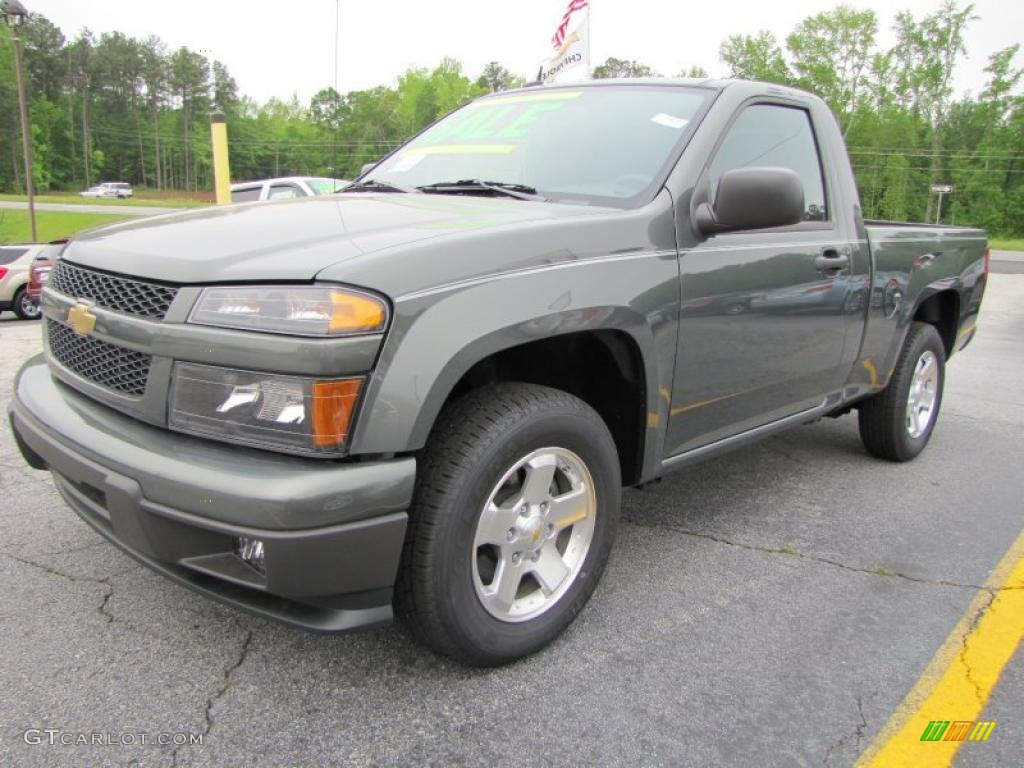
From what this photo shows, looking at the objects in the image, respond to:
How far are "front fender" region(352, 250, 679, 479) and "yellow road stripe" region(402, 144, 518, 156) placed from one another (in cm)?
93

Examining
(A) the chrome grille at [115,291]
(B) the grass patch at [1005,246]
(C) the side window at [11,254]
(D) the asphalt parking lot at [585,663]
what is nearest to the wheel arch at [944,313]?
(D) the asphalt parking lot at [585,663]

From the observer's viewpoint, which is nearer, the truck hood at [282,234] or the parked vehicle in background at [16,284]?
the truck hood at [282,234]

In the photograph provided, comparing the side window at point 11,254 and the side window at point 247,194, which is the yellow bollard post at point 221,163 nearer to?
the side window at point 247,194

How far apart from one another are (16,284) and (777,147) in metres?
12.8

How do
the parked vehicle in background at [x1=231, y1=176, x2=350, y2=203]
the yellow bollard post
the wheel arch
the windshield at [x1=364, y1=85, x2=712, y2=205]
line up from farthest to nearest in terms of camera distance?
the parked vehicle in background at [x1=231, y1=176, x2=350, y2=203]
the yellow bollard post
the wheel arch
the windshield at [x1=364, y1=85, x2=712, y2=205]

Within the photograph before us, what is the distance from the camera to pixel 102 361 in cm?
218

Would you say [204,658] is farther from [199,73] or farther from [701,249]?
[199,73]

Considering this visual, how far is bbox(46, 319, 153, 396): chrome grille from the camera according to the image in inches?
80.5

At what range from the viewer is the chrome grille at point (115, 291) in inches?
79.0

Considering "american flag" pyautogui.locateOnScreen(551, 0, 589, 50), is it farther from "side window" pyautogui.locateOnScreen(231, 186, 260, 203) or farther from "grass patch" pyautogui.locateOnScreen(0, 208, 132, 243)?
"grass patch" pyautogui.locateOnScreen(0, 208, 132, 243)

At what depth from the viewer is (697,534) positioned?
11.1ft

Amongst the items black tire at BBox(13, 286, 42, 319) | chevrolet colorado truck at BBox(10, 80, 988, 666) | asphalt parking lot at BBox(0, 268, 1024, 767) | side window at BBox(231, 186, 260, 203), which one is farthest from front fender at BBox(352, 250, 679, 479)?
black tire at BBox(13, 286, 42, 319)

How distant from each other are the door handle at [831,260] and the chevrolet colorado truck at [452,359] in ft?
0.06

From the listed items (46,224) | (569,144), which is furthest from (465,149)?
(46,224)
